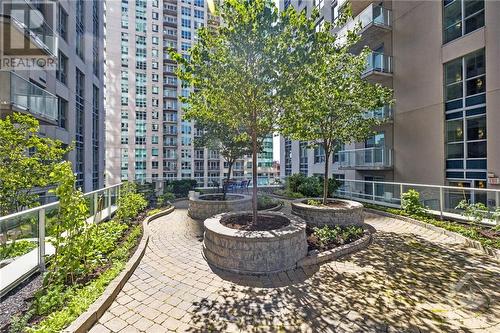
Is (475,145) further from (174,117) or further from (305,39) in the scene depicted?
(174,117)

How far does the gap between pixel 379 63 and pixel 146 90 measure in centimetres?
4876

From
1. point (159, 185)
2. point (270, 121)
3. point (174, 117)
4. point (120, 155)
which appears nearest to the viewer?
point (270, 121)

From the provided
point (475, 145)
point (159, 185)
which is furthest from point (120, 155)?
point (475, 145)

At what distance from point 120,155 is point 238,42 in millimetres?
51116

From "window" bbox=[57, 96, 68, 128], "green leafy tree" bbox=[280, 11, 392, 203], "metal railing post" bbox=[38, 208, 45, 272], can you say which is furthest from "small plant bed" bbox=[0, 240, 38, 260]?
"window" bbox=[57, 96, 68, 128]

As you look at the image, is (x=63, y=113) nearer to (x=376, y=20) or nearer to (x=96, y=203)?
(x=96, y=203)

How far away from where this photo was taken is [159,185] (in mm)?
17297

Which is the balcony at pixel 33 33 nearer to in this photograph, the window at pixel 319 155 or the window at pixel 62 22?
the window at pixel 62 22

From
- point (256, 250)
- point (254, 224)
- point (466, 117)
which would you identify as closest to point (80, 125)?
point (254, 224)

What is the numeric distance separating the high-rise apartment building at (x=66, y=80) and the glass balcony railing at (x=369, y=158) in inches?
620

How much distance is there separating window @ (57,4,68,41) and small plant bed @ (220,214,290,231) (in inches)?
729

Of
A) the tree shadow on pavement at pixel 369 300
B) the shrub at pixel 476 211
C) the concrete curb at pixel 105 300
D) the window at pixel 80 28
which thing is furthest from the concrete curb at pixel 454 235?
the window at pixel 80 28

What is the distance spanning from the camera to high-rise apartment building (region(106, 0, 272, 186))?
47.9m

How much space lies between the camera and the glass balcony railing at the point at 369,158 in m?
14.5
